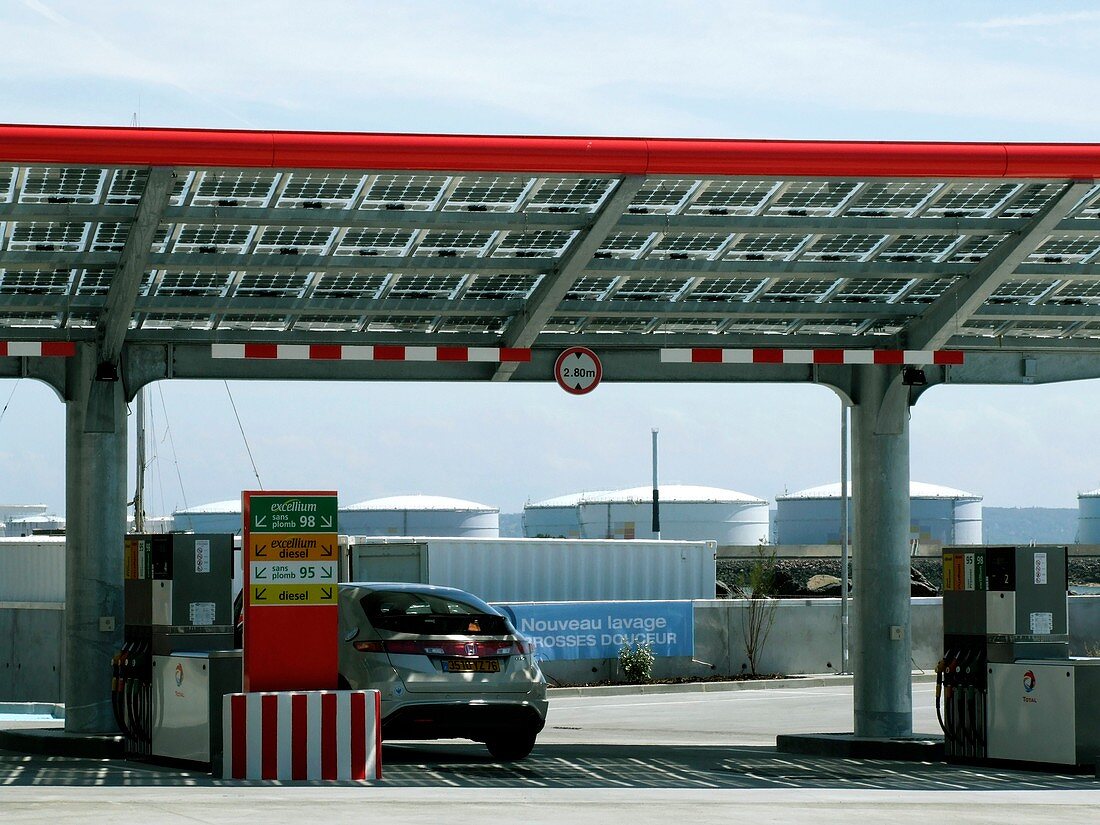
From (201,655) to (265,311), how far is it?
360 centimetres

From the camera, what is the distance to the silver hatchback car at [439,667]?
12.6 metres

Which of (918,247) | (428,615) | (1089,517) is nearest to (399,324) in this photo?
(428,615)

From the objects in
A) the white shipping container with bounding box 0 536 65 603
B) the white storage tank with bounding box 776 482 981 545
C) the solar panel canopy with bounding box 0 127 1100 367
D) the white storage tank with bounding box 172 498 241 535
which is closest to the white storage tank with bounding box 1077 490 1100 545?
the white storage tank with bounding box 776 482 981 545

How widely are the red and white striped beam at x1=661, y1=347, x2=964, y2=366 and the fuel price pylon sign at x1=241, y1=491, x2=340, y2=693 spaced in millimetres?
4501

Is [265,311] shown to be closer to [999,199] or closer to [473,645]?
[473,645]

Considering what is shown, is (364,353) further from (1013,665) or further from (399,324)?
(1013,665)

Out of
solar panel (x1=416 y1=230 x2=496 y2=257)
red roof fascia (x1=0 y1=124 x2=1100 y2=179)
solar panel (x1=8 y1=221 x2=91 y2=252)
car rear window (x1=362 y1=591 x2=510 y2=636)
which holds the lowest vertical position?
car rear window (x1=362 y1=591 x2=510 y2=636)

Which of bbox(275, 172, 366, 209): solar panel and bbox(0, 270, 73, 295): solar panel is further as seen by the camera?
bbox(0, 270, 73, 295): solar panel

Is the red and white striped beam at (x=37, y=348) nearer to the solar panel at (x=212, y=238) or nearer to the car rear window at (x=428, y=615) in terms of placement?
the solar panel at (x=212, y=238)

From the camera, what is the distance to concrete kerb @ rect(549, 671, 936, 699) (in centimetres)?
2741

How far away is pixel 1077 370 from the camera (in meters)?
16.5

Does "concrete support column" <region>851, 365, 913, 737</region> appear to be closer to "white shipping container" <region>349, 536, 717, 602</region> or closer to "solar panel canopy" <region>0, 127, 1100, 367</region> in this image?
"solar panel canopy" <region>0, 127, 1100, 367</region>

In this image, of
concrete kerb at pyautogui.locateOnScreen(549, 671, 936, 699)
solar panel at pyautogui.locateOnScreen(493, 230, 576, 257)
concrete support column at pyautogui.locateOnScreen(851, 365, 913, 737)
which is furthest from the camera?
concrete kerb at pyautogui.locateOnScreen(549, 671, 936, 699)

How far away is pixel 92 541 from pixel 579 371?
487 centimetres
